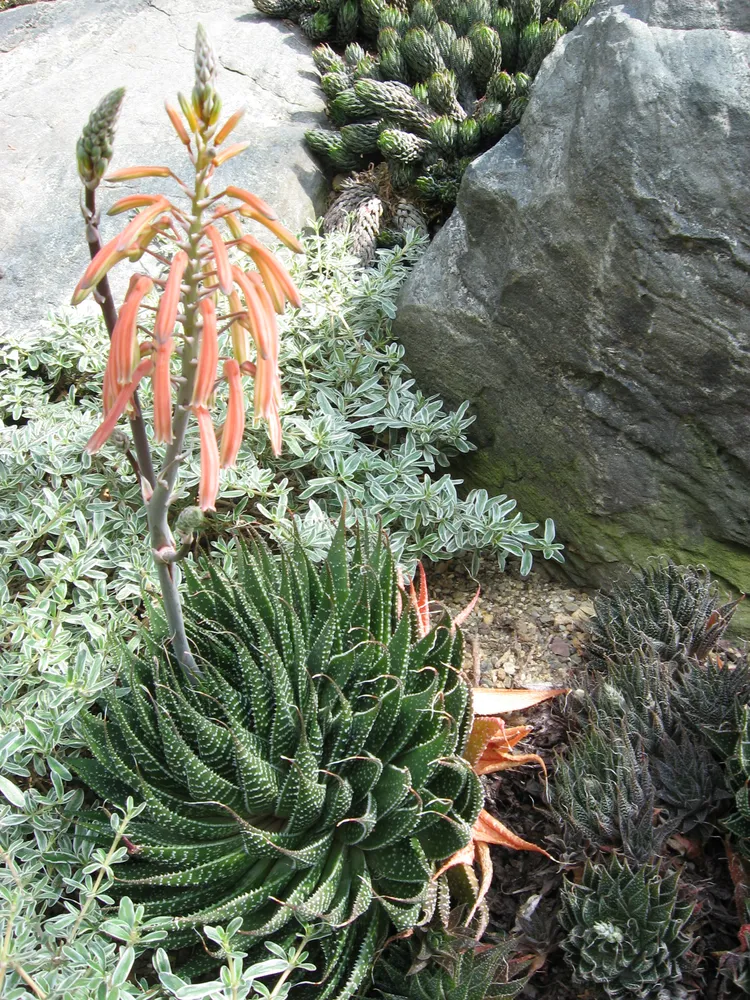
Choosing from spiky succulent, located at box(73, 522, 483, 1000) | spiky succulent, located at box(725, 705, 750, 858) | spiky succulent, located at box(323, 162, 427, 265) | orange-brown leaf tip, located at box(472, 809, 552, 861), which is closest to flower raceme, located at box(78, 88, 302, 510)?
spiky succulent, located at box(73, 522, 483, 1000)

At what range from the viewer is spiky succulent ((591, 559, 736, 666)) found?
8.68ft

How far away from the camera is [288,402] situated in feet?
11.6

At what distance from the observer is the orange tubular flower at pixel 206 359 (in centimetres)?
145

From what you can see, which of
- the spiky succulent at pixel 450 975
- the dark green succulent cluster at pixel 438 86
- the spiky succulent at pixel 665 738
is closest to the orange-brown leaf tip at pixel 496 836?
the spiky succulent at pixel 450 975

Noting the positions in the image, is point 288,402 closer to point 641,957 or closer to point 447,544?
point 447,544

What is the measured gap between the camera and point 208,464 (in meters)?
1.50

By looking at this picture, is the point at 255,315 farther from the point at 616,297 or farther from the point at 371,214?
the point at 371,214

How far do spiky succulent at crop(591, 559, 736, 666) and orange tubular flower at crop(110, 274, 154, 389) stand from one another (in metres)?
1.75

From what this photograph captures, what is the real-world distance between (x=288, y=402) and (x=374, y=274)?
3.32 ft

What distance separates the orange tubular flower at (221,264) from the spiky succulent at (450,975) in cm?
158

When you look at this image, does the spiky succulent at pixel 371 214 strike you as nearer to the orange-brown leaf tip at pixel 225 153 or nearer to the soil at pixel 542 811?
the soil at pixel 542 811

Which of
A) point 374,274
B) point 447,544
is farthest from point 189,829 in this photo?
point 374,274

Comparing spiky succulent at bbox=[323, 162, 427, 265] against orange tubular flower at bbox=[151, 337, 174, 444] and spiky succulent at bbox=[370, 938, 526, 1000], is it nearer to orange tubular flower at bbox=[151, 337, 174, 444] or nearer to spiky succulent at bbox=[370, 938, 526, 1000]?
orange tubular flower at bbox=[151, 337, 174, 444]

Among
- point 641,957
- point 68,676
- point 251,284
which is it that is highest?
point 251,284
